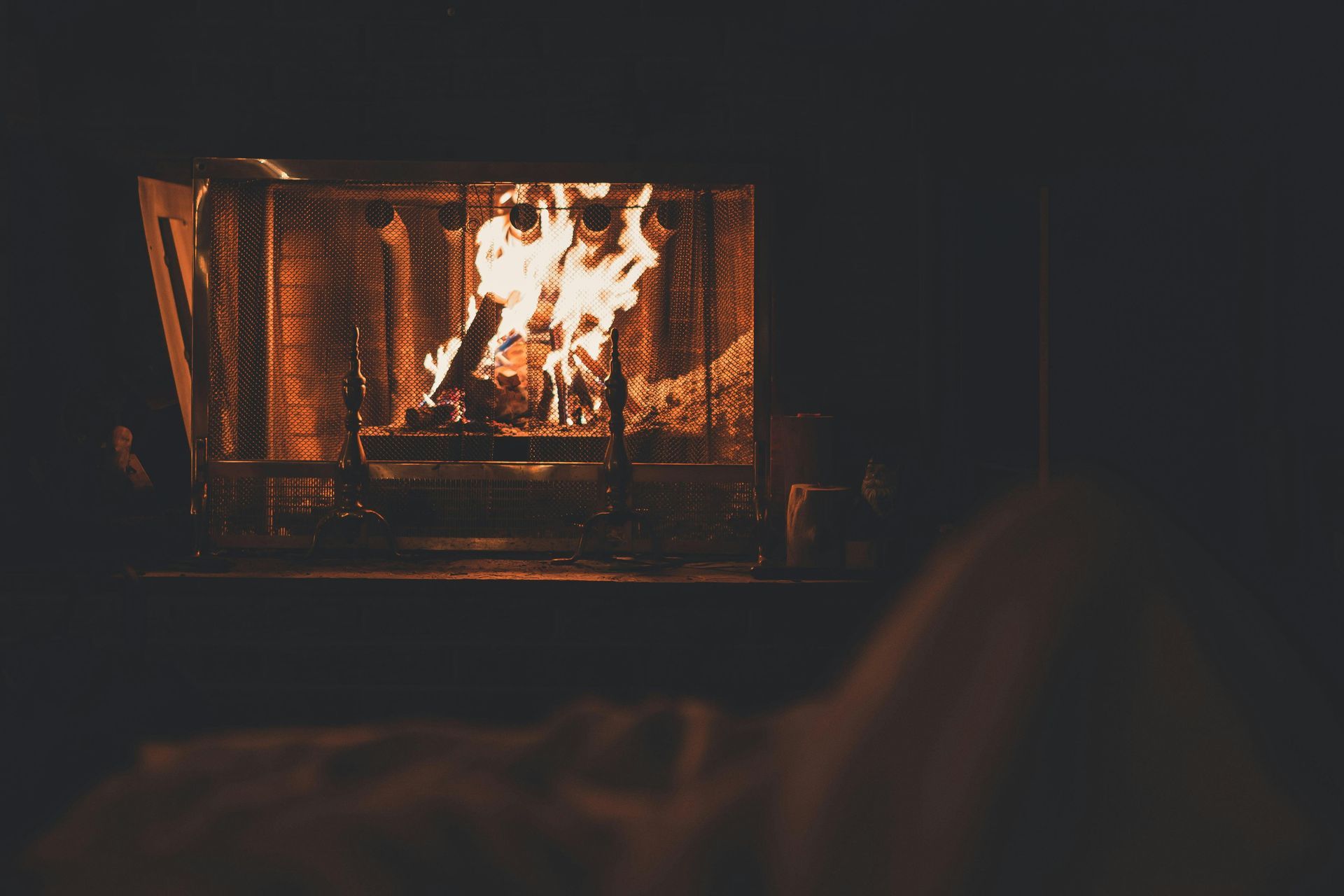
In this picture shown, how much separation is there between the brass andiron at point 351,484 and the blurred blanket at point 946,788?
118cm

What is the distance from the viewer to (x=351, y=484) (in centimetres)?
220

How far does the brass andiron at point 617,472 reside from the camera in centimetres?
219

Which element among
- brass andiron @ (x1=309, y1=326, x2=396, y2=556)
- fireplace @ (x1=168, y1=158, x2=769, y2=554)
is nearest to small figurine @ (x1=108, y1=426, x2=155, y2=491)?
fireplace @ (x1=168, y1=158, x2=769, y2=554)

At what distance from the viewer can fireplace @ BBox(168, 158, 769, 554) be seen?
7.62 feet

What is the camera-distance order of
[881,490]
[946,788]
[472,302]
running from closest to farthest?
1. [946,788]
2. [881,490]
3. [472,302]

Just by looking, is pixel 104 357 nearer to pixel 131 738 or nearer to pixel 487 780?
pixel 131 738

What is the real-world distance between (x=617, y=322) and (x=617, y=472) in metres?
0.33

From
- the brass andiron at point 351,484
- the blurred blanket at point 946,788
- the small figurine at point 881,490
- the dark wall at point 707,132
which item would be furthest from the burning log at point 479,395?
the blurred blanket at point 946,788

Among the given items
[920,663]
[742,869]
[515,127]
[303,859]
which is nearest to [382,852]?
[303,859]

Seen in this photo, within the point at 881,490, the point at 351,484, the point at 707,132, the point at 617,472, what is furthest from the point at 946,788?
the point at 707,132

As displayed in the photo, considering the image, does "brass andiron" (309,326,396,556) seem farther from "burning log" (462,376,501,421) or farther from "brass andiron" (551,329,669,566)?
"brass andiron" (551,329,669,566)

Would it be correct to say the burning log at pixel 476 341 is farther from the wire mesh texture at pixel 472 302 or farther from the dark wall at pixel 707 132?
the dark wall at pixel 707 132

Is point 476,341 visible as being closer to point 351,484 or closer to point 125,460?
point 351,484

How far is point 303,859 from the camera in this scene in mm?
804
